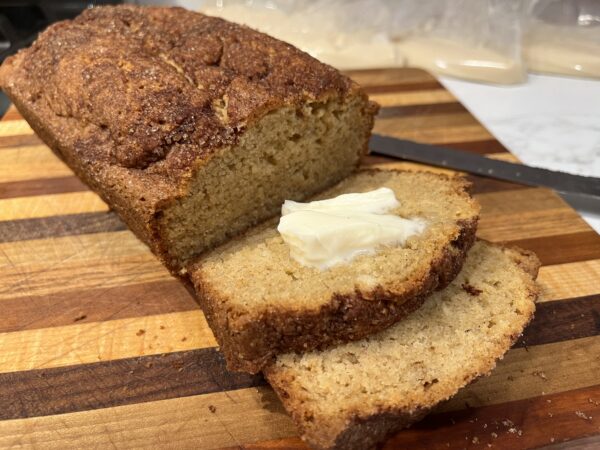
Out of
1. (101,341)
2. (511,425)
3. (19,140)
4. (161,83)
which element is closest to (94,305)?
(101,341)

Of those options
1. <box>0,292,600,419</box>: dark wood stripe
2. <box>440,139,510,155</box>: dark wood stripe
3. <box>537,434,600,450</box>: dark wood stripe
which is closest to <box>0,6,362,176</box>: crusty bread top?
<box>0,292,600,419</box>: dark wood stripe

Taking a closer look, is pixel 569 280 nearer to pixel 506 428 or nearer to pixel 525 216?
pixel 525 216

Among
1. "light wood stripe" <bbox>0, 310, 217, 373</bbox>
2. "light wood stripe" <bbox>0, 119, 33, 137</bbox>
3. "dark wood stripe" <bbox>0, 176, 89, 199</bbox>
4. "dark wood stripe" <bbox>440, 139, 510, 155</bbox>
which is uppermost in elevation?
"light wood stripe" <bbox>0, 119, 33, 137</bbox>

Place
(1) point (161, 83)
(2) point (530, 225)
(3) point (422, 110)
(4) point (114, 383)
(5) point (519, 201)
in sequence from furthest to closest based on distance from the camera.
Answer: (3) point (422, 110), (5) point (519, 201), (2) point (530, 225), (1) point (161, 83), (4) point (114, 383)

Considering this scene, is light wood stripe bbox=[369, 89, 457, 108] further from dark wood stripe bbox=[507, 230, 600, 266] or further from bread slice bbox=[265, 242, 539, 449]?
bread slice bbox=[265, 242, 539, 449]

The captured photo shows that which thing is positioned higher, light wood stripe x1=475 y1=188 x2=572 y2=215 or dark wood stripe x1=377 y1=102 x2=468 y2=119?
dark wood stripe x1=377 y1=102 x2=468 y2=119

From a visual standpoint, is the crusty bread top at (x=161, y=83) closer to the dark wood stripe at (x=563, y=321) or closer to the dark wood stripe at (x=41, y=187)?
the dark wood stripe at (x=41, y=187)

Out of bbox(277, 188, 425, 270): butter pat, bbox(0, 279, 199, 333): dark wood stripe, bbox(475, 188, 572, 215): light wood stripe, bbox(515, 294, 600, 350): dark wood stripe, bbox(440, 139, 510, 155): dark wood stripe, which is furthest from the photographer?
bbox(440, 139, 510, 155): dark wood stripe

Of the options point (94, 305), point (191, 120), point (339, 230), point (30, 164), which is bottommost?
point (94, 305)
